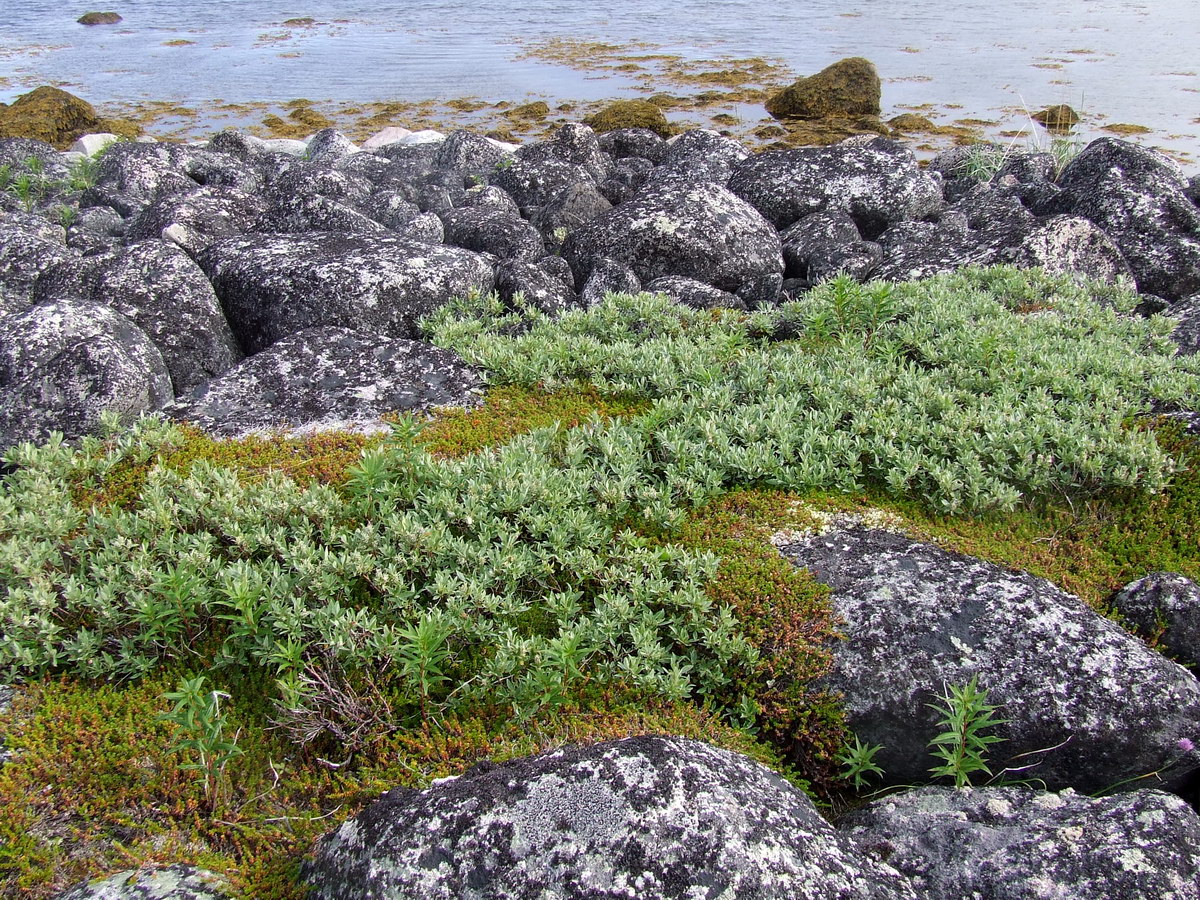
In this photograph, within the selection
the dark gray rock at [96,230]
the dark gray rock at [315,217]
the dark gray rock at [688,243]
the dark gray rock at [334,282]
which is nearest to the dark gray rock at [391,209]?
the dark gray rock at [315,217]

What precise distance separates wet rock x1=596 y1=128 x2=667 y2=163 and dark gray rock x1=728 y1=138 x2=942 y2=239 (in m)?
4.45

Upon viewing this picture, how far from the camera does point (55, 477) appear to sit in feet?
19.9

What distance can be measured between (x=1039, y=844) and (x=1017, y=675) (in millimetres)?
1125

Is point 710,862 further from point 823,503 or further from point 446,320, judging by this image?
point 446,320

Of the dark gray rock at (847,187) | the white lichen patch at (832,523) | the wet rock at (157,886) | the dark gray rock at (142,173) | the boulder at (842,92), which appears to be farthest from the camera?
the boulder at (842,92)

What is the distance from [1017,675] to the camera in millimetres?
4523

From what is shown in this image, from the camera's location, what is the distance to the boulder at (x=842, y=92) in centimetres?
2448

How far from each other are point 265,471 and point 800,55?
3359cm

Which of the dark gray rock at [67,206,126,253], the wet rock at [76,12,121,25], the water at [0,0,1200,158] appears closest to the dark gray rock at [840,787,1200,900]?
the dark gray rock at [67,206,126,253]

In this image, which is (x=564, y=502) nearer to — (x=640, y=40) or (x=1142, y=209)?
(x=1142, y=209)

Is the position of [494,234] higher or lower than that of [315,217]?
lower

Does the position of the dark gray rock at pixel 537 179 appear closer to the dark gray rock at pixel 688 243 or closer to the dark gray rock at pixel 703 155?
the dark gray rock at pixel 703 155

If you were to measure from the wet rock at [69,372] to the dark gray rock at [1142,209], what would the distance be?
39.1ft

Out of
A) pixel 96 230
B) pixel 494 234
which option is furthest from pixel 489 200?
pixel 96 230
